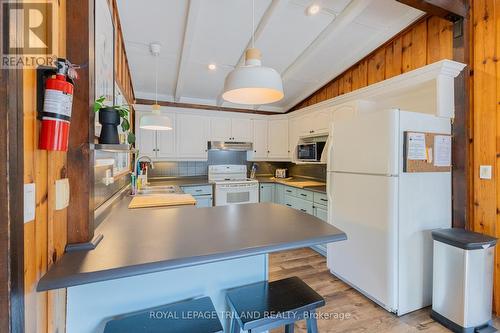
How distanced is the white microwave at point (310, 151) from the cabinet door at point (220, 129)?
4.51ft

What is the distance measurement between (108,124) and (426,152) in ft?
Answer: 7.77

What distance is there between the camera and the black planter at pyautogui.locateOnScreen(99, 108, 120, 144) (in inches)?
45.2

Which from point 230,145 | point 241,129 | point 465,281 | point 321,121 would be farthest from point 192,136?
point 465,281

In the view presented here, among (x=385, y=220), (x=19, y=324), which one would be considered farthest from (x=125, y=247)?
(x=385, y=220)

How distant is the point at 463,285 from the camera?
67.0 inches

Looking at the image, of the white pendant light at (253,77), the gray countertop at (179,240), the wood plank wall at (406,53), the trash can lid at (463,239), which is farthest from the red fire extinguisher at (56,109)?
the wood plank wall at (406,53)

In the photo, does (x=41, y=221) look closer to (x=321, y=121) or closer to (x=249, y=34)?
(x=249, y=34)

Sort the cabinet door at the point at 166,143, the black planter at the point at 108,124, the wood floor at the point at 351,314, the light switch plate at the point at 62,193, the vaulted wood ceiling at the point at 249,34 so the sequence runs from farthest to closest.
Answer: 1. the cabinet door at the point at 166,143
2. the vaulted wood ceiling at the point at 249,34
3. the wood floor at the point at 351,314
4. the black planter at the point at 108,124
5. the light switch plate at the point at 62,193

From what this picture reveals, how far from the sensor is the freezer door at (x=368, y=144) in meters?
1.88

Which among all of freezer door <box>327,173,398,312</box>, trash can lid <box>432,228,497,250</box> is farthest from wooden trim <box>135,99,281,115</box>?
trash can lid <box>432,228,497,250</box>

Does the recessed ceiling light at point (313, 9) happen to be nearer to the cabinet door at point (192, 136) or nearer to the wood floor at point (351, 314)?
the cabinet door at point (192, 136)

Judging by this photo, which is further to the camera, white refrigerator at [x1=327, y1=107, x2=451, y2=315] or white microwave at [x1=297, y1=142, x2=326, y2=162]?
white microwave at [x1=297, y1=142, x2=326, y2=162]

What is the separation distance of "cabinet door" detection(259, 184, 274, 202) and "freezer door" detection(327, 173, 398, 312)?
1.83 m

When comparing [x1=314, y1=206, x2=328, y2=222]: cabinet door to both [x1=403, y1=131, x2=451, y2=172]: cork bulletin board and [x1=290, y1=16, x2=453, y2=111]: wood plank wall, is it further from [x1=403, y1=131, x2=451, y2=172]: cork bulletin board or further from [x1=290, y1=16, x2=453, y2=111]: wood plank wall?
[x1=290, y1=16, x2=453, y2=111]: wood plank wall
